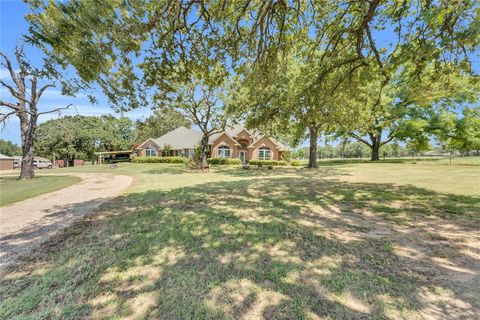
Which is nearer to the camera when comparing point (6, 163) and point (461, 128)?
point (461, 128)

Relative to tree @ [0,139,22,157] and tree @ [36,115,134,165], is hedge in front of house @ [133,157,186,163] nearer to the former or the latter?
tree @ [36,115,134,165]

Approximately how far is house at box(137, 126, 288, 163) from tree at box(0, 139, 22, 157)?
74.3 m

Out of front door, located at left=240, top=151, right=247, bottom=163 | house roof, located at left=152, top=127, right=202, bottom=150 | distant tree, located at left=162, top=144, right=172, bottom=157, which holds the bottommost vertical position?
front door, located at left=240, top=151, right=247, bottom=163

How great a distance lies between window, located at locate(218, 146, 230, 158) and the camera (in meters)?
37.7

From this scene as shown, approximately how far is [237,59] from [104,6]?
170 inches

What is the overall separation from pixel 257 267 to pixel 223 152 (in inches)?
1360

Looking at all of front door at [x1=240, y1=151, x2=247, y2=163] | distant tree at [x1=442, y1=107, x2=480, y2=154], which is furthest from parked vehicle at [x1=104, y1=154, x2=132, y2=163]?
distant tree at [x1=442, y1=107, x2=480, y2=154]

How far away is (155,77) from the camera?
6609 mm

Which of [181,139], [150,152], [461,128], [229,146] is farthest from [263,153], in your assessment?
[461,128]

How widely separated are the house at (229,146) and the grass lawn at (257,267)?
3004 centimetres

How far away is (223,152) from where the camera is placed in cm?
3784

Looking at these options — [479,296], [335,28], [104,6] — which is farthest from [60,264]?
[335,28]

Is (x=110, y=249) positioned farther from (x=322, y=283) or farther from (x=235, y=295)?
(x=322, y=283)

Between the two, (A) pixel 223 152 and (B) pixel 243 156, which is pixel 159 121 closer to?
Answer: (A) pixel 223 152
